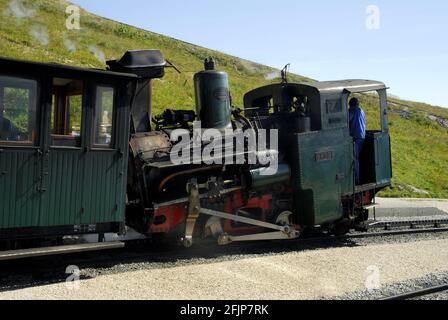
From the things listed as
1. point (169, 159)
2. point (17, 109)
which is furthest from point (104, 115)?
point (169, 159)

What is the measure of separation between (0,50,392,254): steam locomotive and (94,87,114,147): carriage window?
0.01 meters

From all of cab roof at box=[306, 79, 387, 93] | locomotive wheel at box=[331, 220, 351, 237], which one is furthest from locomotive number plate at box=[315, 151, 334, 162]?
locomotive wheel at box=[331, 220, 351, 237]

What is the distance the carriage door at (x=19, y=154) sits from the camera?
18.7 feet

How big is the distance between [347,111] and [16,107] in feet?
20.5

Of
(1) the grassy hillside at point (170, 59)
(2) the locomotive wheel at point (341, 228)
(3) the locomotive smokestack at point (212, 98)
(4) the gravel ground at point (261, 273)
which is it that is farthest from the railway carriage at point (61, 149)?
(1) the grassy hillside at point (170, 59)

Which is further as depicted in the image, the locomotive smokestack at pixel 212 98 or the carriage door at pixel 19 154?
the locomotive smokestack at pixel 212 98

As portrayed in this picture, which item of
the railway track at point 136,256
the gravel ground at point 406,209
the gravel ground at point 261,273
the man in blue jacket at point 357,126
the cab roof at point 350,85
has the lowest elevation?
the gravel ground at point 261,273

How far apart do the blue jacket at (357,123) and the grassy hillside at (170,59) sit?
23.0 feet

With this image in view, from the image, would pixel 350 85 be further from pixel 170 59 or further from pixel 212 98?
pixel 170 59

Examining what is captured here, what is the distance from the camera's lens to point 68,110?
253 inches

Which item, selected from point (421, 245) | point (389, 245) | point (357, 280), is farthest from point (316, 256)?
point (421, 245)

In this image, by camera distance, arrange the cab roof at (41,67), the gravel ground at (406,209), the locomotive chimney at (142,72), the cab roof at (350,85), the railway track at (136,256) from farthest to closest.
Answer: the gravel ground at (406,209)
the cab roof at (350,85)
the locomotive chimney at (142,72)
the railway track at (136,256)
the cab roof at (41,67)

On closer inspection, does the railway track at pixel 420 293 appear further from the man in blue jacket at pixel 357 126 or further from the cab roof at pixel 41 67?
the cab roof at pixel 41 67

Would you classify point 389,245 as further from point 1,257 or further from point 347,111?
point 1,257
